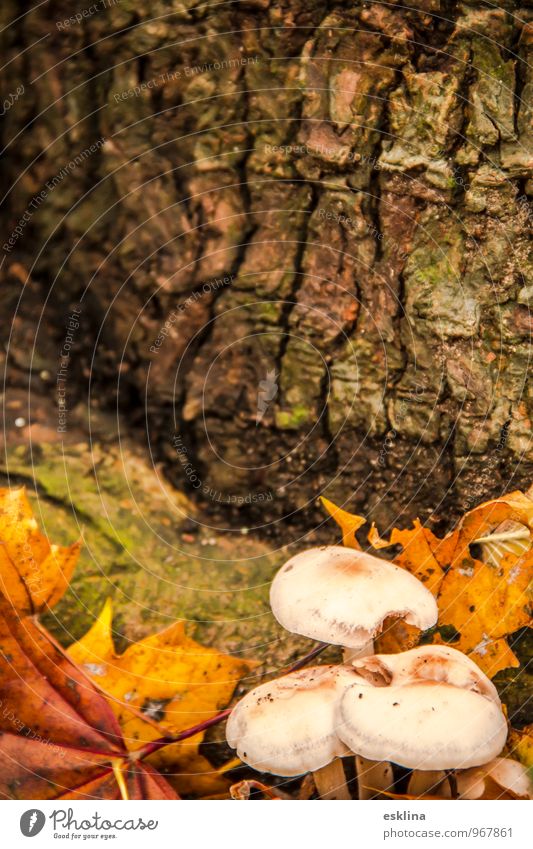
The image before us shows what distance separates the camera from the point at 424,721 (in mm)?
802

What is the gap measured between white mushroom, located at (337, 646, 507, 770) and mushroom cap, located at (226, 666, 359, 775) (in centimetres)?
2

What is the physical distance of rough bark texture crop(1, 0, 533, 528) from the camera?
111 cm

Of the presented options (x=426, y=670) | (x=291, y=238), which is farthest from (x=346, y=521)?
(x=291, y=238)

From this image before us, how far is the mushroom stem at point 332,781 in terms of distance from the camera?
944 mm

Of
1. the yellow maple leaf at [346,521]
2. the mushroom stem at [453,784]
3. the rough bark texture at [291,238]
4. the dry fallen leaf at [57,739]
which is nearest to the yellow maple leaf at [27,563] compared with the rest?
the dry fallen leaf at [57,739]

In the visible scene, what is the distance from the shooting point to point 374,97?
1.13 m

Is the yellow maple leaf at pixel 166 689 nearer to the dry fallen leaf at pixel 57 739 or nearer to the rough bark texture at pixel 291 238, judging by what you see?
the dry fallen leaf at pixel 57 739

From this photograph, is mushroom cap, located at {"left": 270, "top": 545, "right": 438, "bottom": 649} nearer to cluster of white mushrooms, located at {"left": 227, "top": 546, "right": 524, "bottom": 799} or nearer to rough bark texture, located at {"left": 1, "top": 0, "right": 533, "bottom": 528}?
cluster of white mushrooms, located at {"left": 227, "top": 546, "right": 524, "bottom": 799}

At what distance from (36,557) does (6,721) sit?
21 cm

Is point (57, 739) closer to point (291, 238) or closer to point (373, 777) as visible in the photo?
point (373, 777)

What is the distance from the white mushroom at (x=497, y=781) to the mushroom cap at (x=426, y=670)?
120 mm

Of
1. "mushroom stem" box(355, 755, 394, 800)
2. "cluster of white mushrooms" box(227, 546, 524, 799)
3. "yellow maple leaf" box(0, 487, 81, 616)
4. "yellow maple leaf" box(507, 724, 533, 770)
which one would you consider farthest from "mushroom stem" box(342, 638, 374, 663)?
"yellow maple leaf" box(0, 487, 81, 616)

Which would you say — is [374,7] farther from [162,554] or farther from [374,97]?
[162,554]

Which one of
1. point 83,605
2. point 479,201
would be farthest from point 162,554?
point 479,201
